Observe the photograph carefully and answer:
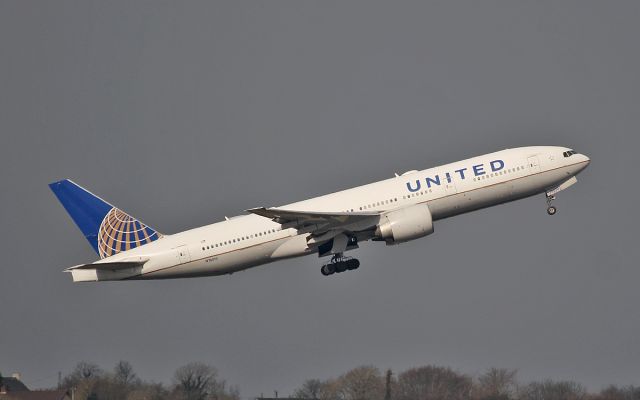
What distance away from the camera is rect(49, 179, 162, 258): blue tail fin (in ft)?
295

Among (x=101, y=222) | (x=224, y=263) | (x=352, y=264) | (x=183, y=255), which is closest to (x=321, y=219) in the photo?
(x=352, y=264)

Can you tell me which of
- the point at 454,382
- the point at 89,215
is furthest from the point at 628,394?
the point at 89,215

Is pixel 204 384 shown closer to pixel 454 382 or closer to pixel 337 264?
pixel 337 264

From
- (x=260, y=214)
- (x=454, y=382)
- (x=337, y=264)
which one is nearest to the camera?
(x=260, y=214)

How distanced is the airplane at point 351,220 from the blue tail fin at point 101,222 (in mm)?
561

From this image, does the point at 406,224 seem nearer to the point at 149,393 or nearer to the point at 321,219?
the point at 321,219

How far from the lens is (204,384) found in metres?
94.0

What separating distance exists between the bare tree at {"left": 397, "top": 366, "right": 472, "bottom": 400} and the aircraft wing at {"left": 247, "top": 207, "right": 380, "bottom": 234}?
42.8 feet

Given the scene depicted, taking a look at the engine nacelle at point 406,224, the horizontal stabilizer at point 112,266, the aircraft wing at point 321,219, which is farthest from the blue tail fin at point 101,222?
the engine nacelle at point 406,224

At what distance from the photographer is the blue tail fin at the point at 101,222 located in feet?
295

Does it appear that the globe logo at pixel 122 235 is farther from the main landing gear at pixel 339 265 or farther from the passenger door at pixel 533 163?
the passenger door at pixel 533 163

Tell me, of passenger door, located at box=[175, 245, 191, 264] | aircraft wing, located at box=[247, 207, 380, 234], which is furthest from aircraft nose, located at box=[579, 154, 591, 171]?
passenger door, located at box=[175, 245, 191, 264]

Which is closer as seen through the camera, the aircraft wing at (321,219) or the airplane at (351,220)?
the aircraft wing at (321,219)

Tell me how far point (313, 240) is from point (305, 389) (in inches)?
724
